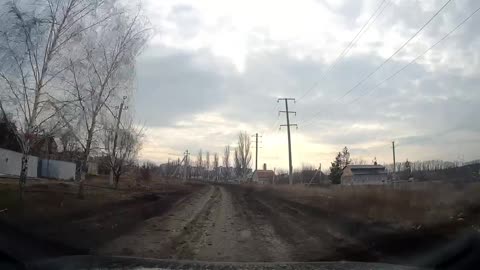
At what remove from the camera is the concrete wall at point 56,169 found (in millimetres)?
50500

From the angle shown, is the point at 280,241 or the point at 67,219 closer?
the point at 280,241

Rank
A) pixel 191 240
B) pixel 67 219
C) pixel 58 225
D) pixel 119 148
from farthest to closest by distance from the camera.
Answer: pixel 119 148 < pixel 67 219 < pixel 58 225 < pixel 191 240

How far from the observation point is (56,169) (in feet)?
170

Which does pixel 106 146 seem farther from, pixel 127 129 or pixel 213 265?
pixel 213 265

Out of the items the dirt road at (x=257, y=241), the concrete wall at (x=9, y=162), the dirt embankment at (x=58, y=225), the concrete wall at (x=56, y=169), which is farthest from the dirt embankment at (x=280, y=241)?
the concrete wall at (x=56, y=169)

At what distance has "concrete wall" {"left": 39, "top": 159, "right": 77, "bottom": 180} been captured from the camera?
50.5m

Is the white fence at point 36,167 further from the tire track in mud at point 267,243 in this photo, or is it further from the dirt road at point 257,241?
the tire track in mud at point 267,243

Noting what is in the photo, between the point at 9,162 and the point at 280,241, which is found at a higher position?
the point at 9,162

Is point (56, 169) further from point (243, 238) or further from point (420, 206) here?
point (420, 206)

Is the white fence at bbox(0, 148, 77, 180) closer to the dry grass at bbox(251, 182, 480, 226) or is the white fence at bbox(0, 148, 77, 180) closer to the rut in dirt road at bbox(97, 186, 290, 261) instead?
the rut in dirt road at bbox(97, 186, 290, 261)

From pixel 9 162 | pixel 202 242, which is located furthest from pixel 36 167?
pixel 202 242

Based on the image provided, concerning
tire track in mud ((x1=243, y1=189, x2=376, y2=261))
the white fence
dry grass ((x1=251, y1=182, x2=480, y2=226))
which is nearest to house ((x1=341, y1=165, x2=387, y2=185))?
the white fence

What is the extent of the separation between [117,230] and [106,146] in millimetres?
22147

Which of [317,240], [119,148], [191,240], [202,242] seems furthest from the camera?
[119,148]
